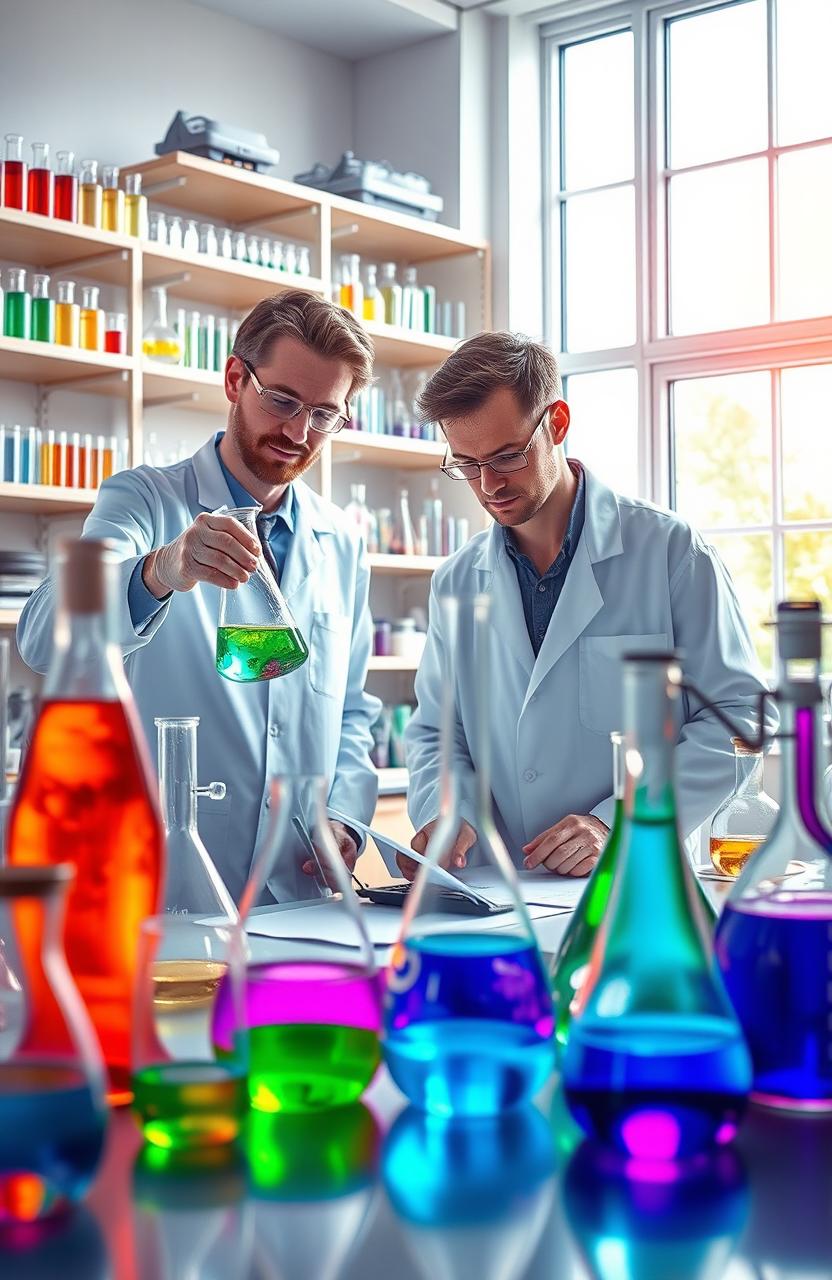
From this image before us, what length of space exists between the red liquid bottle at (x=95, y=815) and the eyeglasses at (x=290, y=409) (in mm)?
1473

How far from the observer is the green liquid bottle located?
3850mm

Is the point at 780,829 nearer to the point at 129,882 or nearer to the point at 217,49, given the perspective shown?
the point at 129,882

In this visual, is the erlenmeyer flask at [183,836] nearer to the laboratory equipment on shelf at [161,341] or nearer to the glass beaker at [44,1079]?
the glass beaker at [44,1079]

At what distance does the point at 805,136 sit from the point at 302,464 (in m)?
3.26

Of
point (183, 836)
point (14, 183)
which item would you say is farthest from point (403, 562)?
point (183, 836)

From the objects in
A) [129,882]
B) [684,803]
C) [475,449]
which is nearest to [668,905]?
[129,882]

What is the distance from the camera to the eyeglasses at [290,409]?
81.1 inches

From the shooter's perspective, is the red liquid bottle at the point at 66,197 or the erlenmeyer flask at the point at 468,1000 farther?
the red liquid bottle at the point at 66,197

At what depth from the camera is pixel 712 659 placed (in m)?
1.96

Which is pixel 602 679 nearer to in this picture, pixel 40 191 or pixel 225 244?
pixel 40 191

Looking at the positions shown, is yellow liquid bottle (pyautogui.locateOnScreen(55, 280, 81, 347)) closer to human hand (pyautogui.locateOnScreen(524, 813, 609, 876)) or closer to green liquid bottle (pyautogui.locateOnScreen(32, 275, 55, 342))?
green liquid bottle (pyautogui.locateOnScreen(32, 275, 55, 342))

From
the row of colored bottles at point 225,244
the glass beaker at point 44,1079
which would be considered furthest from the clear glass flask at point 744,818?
the row of colored bottles at point 225,244

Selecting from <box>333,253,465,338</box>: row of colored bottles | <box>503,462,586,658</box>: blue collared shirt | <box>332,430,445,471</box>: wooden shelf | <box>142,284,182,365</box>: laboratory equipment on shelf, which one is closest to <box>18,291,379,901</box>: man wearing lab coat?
<box>503,462,586,658</box>: blue collared shirt

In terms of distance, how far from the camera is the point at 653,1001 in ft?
1.97
